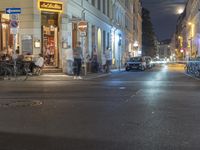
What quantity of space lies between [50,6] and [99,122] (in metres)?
22.4

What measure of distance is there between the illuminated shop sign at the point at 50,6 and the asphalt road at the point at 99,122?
16252 millimetres

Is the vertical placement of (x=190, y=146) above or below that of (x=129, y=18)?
below

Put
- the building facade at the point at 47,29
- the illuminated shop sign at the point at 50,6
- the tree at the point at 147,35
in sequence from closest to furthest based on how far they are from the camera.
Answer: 1. the building facade at the point at 47,29
2. the illuminated shop sign at the point at 50,6
3. the tree at the point at 147,35

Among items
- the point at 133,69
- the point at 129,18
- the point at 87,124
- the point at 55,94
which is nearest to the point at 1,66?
the point at 55,94

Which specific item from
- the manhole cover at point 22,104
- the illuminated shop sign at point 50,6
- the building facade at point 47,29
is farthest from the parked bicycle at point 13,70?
the manhole cover at point 22,104

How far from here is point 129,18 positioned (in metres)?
80.6

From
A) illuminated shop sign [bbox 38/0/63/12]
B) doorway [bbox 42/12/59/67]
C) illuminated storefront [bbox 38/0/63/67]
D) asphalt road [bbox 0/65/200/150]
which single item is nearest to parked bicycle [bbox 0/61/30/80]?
illuminated storefront [bbox 38/0/63/67]

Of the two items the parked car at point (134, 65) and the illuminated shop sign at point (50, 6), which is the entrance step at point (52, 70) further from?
the parked car at point (134, 65)

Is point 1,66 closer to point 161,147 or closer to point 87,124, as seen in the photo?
point 87,124

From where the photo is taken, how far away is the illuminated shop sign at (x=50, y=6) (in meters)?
30.9

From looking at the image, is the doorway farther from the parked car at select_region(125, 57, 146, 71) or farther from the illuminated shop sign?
the parked car at select_region(125, 57, 146, 71)

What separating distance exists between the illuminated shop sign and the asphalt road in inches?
640

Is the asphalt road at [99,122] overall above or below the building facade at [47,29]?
A: below

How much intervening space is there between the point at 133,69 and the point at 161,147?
40908 mm
